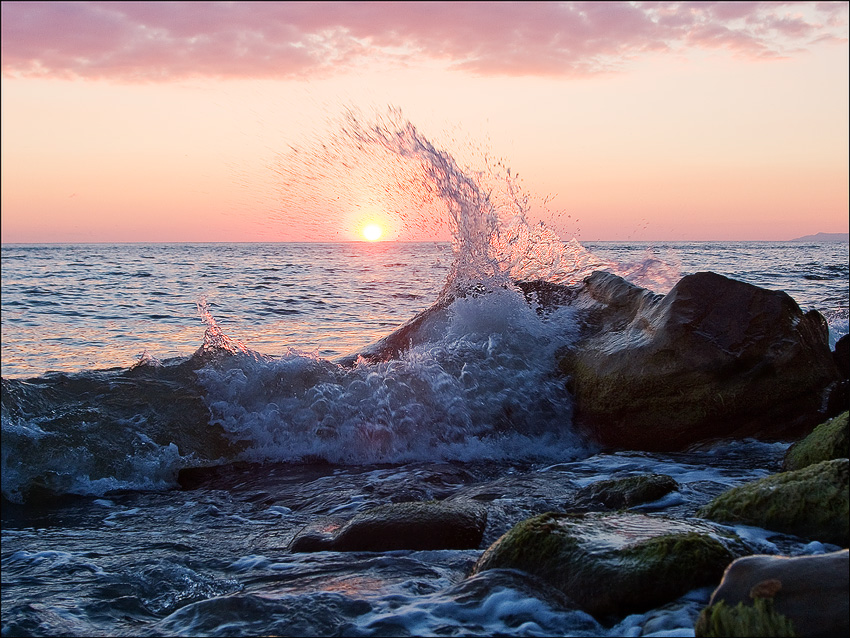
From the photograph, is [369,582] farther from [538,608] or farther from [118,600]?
[118,600]

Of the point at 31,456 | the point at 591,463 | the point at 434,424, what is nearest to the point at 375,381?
the point at 434,424

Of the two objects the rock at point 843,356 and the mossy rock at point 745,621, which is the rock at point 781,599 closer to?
the mossy rock at point 745,621

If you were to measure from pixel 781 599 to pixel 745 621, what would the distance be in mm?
201

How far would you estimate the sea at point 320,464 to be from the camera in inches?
124

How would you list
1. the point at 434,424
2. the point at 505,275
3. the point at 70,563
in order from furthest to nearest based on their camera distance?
the point at 505,275 < the point at 434,424 < the point at 70,563

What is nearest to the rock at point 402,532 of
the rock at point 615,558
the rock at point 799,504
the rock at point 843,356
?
the rock at point 615,558

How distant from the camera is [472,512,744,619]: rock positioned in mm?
2957

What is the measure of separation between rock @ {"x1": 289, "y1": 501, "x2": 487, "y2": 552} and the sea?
0.32ft

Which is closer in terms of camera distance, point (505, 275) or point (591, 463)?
point (591, 463)

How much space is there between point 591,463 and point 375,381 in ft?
7.48

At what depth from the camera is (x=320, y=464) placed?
242 inches

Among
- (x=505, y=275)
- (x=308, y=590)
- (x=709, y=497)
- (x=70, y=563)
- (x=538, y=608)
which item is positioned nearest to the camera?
(x=538, y=608)

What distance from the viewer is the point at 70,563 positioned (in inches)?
155

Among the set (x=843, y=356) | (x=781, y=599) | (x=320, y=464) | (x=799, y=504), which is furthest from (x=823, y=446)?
(x=320, y=464)
